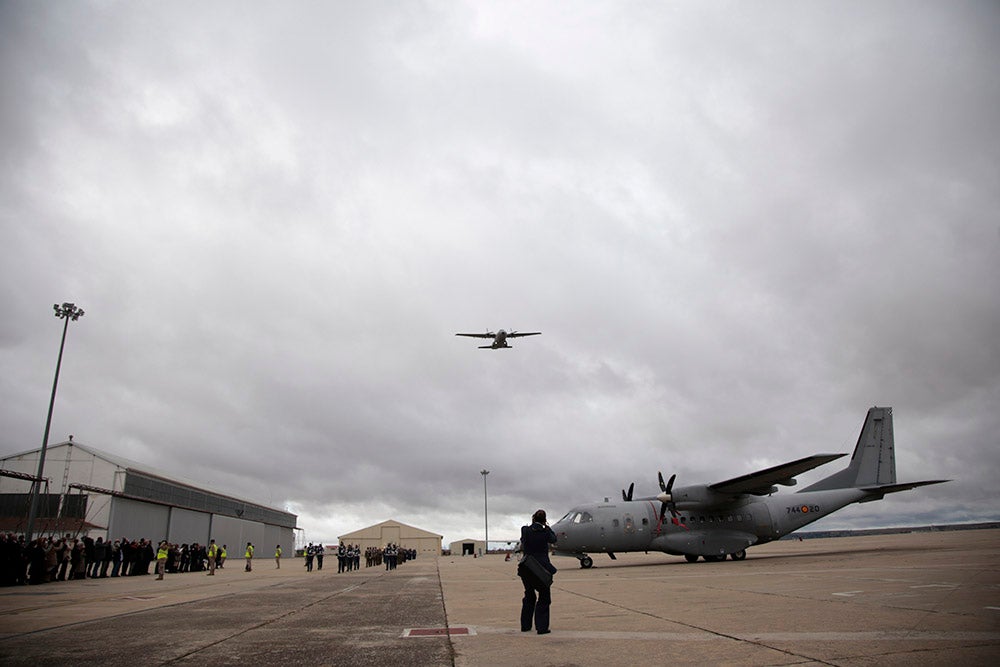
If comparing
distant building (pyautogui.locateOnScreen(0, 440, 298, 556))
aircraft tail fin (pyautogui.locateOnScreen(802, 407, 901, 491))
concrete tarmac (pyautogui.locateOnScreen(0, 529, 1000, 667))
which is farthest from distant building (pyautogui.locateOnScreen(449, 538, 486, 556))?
concrete tarmac (pyautogui.locateOnScreen(0, 529, 1000, 667))

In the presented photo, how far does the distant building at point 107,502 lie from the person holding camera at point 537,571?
35635 mm

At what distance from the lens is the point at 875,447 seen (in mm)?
33688

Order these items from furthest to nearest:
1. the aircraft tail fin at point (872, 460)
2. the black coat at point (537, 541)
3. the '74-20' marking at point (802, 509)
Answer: the aircraft tail fin at point (872, 460)
the '74-20' marking at point (802, 509)
the black coat at point (537, 541)

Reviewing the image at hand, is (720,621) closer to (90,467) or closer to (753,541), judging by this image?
(753,541)

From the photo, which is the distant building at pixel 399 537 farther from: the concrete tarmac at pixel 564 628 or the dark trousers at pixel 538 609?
the dark trousers at pixel 538 609

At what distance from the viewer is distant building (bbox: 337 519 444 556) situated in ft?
365

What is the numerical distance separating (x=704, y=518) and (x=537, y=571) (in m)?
24.7

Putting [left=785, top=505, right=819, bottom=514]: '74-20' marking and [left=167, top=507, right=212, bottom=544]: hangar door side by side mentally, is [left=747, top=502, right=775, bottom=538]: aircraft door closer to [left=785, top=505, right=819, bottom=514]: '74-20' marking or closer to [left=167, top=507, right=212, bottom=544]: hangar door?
[left=785, top=505, right=819, bottom=514]: '74-20' marking

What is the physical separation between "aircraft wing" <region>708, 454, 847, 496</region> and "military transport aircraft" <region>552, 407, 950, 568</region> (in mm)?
48

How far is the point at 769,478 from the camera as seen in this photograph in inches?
1082

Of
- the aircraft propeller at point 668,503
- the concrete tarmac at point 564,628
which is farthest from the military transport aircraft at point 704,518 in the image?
the concrete tarmac at point 564,628

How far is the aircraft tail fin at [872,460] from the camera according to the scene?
3328cm

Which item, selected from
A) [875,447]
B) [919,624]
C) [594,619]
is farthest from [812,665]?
[875,447]

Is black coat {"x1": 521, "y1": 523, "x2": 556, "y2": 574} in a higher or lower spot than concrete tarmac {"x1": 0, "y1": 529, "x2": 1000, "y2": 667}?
higher
